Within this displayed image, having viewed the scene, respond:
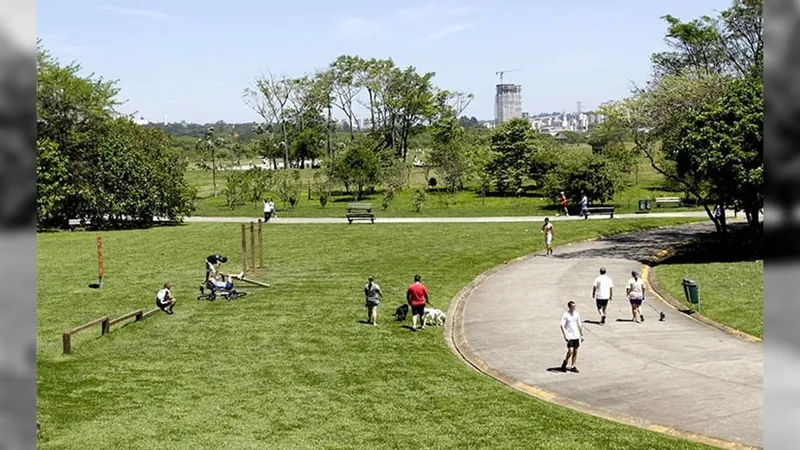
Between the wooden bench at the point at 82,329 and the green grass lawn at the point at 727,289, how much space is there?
1654 cm

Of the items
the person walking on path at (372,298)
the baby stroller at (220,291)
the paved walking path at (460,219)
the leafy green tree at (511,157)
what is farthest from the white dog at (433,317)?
the leafy green tree at (511,157)

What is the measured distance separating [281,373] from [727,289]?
1473 centimetres

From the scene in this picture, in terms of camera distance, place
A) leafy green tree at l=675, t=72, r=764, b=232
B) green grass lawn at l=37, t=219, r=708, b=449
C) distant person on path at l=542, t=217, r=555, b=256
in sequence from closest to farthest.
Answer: green grass lawn at l=37, t=219, r=708, b=449 < leafy green tree at l=675, t=72, r=764, b=232 < distant person on path at l=542, t=217, r=555, b=256

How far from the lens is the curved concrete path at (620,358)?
13281 millimetres

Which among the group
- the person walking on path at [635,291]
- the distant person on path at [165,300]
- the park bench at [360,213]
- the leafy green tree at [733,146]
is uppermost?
the leafy green tree at [733,146]

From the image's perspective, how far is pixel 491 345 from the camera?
18.7 metres

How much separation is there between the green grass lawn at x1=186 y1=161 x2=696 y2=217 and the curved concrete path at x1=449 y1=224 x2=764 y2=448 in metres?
19.5

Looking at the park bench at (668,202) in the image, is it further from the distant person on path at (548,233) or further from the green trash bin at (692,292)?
the green trash bin at (692,292)

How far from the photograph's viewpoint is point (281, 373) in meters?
16.4

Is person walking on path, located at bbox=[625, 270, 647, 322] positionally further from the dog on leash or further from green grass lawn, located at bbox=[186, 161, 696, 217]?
green grass lawn, located at bbox=[186, 161, 696, 217]

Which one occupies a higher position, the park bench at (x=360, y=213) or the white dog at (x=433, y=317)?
the park bench at (x=360, y=213)

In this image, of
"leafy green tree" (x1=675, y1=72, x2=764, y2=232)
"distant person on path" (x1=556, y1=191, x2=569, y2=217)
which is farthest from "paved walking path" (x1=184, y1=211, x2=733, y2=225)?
"leafy green tree" (x1=675, y1=72, x2=764, y2=232)

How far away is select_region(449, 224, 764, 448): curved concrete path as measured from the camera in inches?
523

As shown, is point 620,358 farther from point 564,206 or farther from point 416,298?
point 564,206
